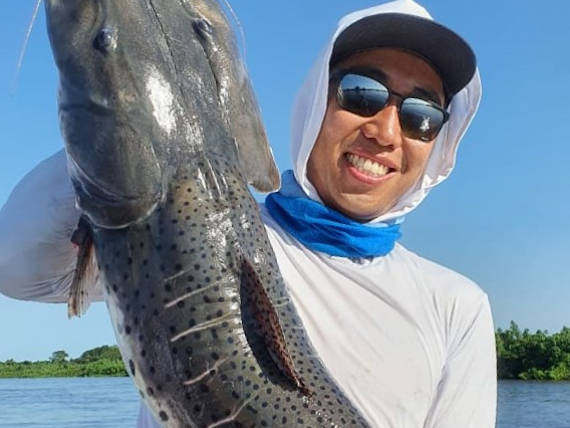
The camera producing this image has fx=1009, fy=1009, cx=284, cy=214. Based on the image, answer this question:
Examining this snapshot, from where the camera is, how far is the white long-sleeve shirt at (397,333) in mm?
4461

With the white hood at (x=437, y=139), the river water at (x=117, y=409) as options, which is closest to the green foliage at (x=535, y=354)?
the river water at (x=117, y=409)

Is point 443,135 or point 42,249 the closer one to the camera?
point 42,249

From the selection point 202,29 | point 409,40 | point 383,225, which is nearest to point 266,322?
point 202,29

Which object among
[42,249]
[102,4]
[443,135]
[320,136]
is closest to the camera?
[102,4]

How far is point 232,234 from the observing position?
142 inches

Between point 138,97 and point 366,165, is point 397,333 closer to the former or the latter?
point 366,165

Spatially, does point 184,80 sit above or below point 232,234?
above

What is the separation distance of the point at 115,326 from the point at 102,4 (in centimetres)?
112

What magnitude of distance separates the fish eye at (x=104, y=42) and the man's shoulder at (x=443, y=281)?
82.5 inches

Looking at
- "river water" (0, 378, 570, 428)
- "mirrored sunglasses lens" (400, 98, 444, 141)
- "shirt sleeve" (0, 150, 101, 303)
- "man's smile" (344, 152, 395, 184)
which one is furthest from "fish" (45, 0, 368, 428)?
"river water" (0, 378, 570, 428)

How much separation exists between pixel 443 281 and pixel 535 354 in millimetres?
75577

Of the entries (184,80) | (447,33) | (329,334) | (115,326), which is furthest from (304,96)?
(115,326)

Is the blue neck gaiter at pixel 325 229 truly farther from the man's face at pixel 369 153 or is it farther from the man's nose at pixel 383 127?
the man's nose at pixel 383 127

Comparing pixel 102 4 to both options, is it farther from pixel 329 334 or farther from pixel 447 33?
pixel 447 33
